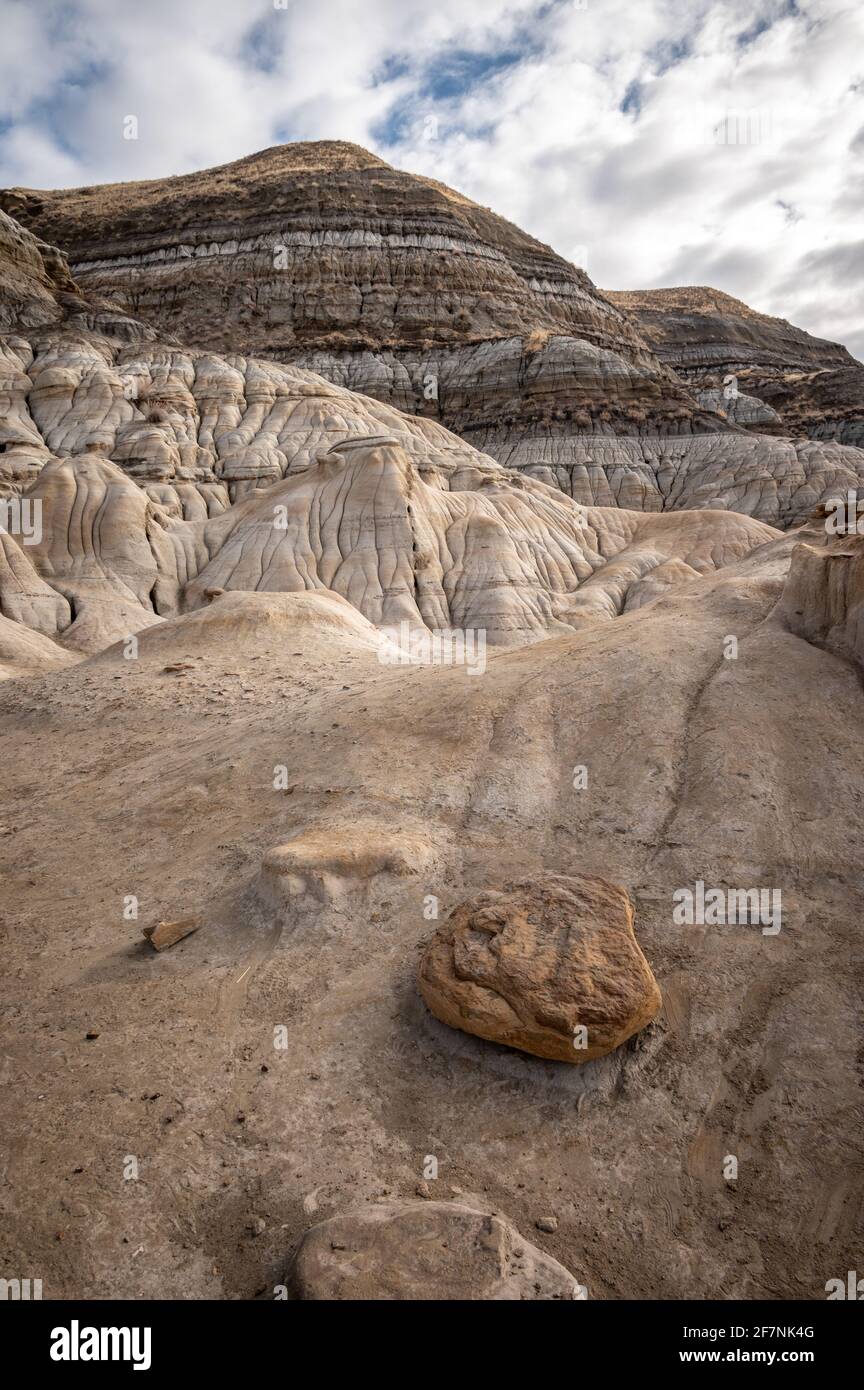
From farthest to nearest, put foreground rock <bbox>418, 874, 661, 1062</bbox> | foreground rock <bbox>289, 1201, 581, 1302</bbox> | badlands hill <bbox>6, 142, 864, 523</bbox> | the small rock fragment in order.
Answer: badlands hill <bbox>6, 142, 864, 523</bbox> → the small rock fragment → foreground rock <bbox>418, 874, 661, 1062</bbox> → foreground rock <bbox>289, 1201, 581, 1302</bbox>

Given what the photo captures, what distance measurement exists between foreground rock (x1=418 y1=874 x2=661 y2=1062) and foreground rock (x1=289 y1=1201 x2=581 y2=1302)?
3.69 feet

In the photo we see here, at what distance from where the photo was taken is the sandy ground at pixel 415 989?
4.04 metres

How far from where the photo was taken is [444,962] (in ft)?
17.1

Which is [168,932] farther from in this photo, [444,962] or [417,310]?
[417,310]

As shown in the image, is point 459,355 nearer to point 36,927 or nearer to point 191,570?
point 191,570

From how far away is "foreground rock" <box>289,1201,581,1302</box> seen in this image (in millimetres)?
3459

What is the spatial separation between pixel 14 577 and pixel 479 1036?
21.2 meters

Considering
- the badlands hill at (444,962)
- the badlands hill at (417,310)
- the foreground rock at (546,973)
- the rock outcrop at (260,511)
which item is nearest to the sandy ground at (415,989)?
the badlands hill at (444,962)

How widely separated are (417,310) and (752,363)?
35959 millimetres

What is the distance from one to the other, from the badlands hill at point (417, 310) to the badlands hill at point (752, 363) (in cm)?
451

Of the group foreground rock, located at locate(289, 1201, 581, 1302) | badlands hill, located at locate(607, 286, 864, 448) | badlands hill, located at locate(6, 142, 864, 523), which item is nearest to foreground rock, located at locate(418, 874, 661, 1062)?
foreground rock, located at locate(289, 1201, 581, 1302)

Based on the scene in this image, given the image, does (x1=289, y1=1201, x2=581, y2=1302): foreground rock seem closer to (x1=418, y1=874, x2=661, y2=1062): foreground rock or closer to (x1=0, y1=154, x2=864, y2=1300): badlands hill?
(x1=0, y1=154, x2=864, y2=1300): badlands hill

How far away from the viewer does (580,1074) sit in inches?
190

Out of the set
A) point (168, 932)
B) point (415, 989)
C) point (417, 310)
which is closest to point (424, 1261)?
point (415, 989)
